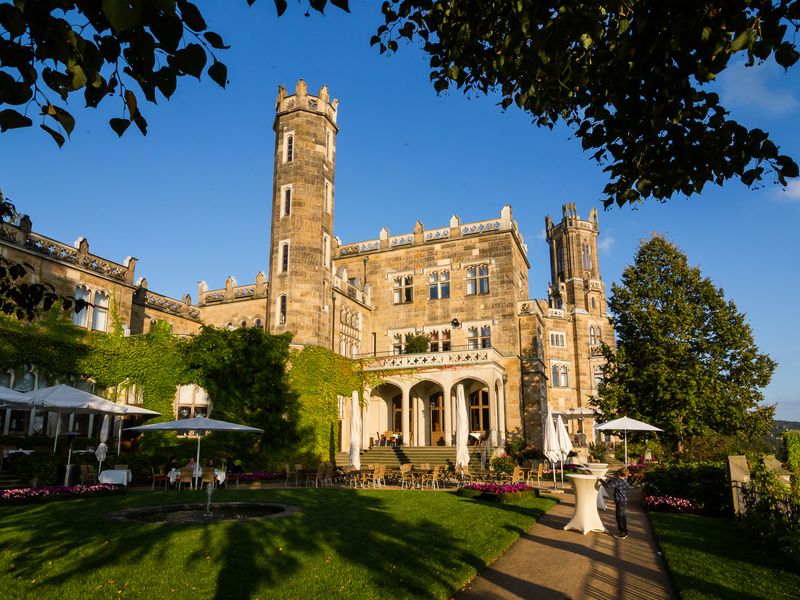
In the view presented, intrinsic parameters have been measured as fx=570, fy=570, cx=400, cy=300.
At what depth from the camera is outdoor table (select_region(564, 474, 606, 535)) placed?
13.4 meters

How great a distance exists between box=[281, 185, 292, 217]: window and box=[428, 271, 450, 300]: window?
11.4 m

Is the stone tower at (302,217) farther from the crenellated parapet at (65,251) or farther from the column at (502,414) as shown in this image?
the column at (502,414)

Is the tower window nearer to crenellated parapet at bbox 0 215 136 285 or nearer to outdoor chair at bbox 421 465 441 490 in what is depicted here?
crenellated parapet at bbox 0 215 136 285

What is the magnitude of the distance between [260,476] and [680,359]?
20.4 metres

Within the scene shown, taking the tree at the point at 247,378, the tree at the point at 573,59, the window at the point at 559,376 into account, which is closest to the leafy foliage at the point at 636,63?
the tree at the point at 573,59

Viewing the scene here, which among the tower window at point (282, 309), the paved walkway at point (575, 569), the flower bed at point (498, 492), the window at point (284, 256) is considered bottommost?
the paved walkway at point (575, 569)

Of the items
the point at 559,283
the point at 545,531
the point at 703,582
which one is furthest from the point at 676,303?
the point at 559,283

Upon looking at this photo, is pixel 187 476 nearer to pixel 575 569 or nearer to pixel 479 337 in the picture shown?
pixel 575 569

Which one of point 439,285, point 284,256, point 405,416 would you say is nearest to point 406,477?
point 405,416

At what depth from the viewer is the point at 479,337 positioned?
120ft

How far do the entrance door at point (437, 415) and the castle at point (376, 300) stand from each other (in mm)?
87

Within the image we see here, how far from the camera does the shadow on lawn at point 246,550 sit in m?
8.11

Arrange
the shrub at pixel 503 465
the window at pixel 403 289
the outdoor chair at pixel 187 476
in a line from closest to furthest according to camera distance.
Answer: the outdoor chair at pixel 187 476 < the shrub at pixel 503 465 < the window at pixel 403 289

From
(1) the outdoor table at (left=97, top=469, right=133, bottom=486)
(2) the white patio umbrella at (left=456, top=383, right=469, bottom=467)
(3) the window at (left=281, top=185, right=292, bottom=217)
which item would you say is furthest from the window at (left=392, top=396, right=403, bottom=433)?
(1) the outdoor table at (left=97, top=469, right=133, bottom=486)
